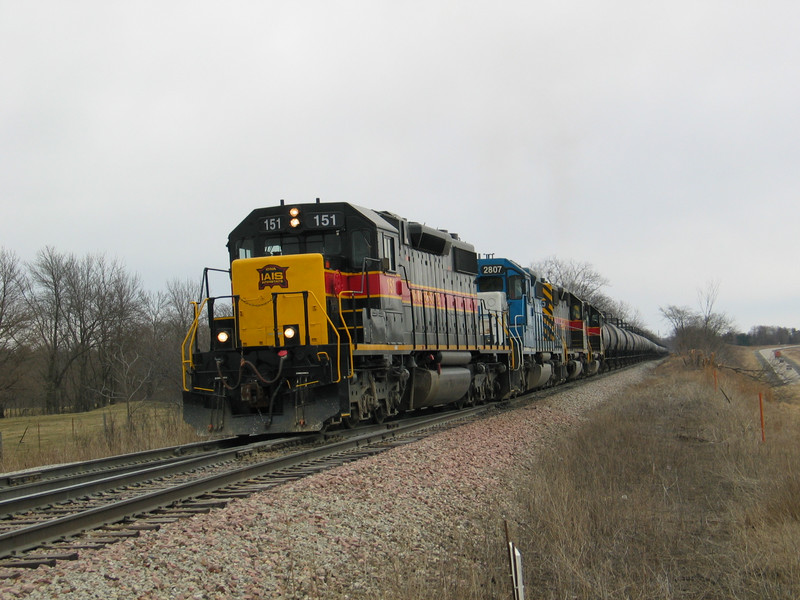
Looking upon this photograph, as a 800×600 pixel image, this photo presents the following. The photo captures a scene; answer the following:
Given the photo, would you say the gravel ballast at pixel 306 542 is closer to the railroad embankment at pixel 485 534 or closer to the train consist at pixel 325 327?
the railroad embankment at pixel 485 534

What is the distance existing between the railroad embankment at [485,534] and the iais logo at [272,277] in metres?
3.25

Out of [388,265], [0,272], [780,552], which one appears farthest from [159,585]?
[0,272]

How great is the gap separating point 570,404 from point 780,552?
13.5m

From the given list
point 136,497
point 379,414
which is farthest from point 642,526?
point 379,414

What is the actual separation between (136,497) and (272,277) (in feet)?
16.3

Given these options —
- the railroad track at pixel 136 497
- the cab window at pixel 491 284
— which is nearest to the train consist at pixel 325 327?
the railroad track at pixel 136 497

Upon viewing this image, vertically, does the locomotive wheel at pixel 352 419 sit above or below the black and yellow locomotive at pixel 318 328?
below

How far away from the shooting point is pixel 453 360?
14.9m

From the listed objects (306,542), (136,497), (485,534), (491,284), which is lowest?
(485,534)

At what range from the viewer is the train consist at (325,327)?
10.5 m

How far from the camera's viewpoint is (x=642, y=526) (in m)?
6.38

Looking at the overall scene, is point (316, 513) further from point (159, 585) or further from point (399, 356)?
point (399, 356)

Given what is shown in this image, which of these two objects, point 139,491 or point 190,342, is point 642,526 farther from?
point 190,342

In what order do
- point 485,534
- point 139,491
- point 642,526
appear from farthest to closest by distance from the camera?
point 139,491, point 642,526, point 485,534
